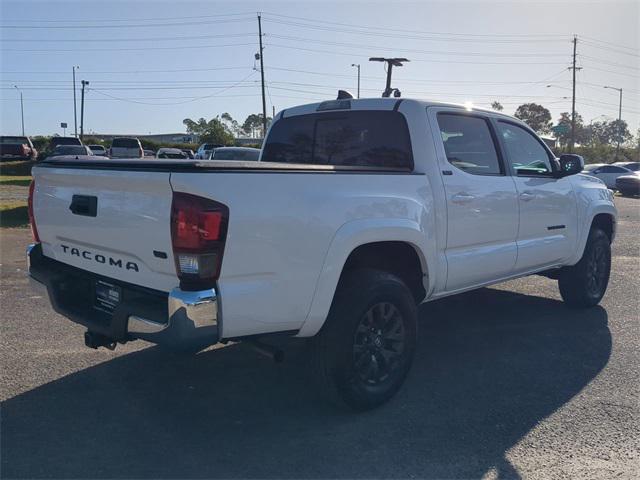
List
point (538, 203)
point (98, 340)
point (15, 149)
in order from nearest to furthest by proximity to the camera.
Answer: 1. point (98, 340)
2. point (538, 203)
3. point (15, 149)

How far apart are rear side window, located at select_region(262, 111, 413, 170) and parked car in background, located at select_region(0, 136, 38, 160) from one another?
3623cm

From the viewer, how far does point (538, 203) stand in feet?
18.8

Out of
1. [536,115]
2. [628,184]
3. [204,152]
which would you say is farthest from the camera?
[536,115]

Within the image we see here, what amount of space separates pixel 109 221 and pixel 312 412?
1.81 metres

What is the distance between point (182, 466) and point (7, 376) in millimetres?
2019

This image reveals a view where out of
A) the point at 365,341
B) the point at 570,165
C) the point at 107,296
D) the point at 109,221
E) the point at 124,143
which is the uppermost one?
the point at 124,143

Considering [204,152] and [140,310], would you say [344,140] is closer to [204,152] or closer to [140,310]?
[140,310]

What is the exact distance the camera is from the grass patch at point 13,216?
12.8m

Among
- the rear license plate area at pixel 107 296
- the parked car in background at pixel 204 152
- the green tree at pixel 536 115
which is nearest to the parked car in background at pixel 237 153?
the parked car in background at pixel 204 152

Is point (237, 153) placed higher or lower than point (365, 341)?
higher

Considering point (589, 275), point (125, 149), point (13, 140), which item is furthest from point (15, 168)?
point (589, 275)

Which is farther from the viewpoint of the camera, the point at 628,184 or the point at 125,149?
the point at 125,149

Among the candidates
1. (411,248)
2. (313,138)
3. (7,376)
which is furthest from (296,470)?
(313,138)

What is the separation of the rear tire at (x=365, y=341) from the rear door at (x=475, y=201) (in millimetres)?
698
